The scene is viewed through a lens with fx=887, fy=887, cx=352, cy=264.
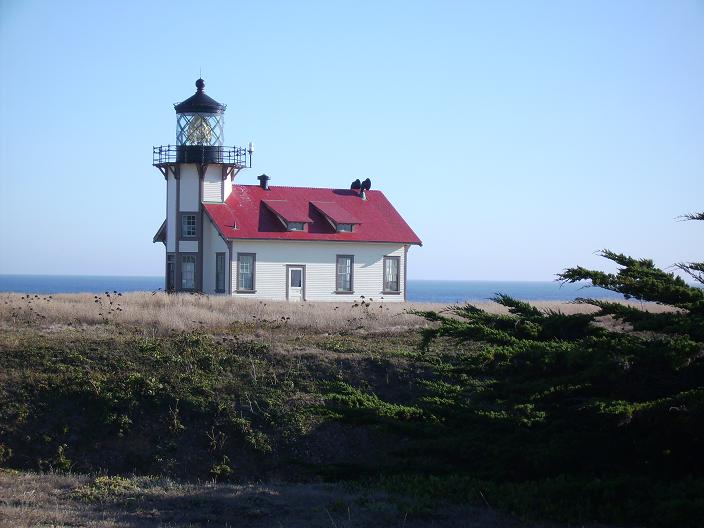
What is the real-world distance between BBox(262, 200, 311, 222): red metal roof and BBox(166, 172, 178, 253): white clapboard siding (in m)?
3.57

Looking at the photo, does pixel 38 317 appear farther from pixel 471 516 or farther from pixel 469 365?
pixel 471 516

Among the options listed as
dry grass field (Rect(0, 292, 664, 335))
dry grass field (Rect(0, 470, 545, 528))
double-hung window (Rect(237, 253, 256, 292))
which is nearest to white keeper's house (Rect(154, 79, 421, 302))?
double-hung window (Rect(237, 253, 256, 292))

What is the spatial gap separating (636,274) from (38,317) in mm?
16394

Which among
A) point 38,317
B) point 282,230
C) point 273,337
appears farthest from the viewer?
point 282,230

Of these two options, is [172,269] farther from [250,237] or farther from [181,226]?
[250,237]

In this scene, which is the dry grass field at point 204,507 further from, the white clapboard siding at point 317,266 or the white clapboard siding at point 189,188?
the white clapboard siding at point 189,188

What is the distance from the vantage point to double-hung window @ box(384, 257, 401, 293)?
1439 inches

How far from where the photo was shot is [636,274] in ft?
33.2

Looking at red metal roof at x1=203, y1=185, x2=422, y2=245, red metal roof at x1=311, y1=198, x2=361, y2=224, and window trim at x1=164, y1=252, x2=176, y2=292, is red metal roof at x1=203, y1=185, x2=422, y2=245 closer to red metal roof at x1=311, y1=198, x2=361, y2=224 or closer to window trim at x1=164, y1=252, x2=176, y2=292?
red metal roof at x1=311, y1=198, x2=361, y2=224

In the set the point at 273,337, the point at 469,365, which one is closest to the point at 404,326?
the point at 273,337

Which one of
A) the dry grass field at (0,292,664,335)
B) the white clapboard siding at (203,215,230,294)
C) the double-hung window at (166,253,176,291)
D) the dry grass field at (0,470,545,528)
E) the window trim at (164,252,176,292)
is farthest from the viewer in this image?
the double-hung window at (166,253,176,291)

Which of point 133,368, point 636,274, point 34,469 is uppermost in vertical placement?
point 636,274

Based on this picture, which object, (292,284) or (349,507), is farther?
(292,284)

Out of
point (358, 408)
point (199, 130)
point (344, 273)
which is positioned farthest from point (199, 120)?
point (358, 408)
